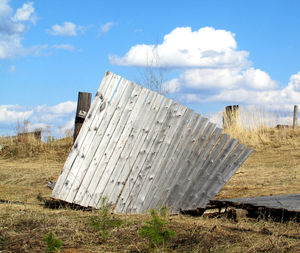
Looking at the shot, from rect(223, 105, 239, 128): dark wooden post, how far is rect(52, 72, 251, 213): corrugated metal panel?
9.05 metres

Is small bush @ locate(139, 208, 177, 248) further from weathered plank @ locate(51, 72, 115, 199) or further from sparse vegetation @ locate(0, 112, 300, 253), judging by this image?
weathered plank @ locate(51, 72, 115, 199)

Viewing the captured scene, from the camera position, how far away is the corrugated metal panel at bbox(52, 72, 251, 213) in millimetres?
5371

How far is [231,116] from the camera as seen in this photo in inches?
583

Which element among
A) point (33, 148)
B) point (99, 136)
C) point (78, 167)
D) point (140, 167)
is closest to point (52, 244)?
point (78, 167)

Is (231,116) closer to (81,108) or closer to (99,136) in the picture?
(81,108)

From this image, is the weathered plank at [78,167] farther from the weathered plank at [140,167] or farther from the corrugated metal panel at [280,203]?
the corrugated metal panel at [280,203]

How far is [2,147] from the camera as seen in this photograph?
1359 cm

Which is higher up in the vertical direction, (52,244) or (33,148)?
(33,148)

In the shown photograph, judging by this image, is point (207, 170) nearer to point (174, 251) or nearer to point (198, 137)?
point (198, 137)

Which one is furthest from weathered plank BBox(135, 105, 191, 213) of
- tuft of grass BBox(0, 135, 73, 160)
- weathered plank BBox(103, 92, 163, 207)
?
tuft of grass BBox(0, 135, 73, 160)

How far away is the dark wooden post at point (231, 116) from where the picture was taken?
14695mm

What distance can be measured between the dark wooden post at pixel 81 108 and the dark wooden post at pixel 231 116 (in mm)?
9065

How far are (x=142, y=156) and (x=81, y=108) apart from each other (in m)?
1.49

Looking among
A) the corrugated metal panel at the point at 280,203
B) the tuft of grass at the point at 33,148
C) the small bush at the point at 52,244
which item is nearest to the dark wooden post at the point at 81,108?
the corrugated metal panel at the point at 280,203
